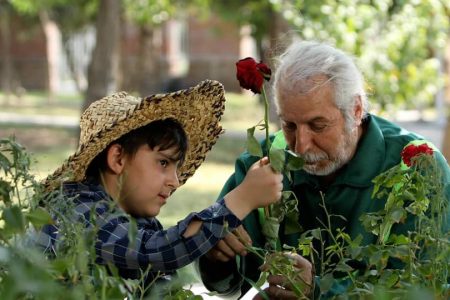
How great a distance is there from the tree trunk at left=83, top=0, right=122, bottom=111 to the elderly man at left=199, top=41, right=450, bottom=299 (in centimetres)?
1133

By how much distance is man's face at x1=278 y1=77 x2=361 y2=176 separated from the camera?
3115mm

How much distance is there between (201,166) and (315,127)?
31.0ft

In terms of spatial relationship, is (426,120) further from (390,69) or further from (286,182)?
(286,182)

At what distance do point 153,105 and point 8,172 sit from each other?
3.08 feet

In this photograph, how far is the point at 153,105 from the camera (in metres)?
2.77

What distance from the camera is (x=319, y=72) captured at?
317 centimetres

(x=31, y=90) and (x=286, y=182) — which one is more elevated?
(x=286, y=182)

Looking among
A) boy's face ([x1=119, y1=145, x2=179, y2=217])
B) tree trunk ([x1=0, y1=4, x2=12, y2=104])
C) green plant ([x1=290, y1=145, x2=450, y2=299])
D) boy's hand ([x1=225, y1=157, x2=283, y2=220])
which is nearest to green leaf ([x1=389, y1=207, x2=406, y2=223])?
green plant ([x1=290, y1=145, x2=450, y2=299])

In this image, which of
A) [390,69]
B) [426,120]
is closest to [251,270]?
[390,69]

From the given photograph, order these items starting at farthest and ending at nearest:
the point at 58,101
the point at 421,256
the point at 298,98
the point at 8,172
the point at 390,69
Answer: the point at 58,101 < the point at 390,69 < the point at 298,98 < the point at 421,256 < the point at 8,172

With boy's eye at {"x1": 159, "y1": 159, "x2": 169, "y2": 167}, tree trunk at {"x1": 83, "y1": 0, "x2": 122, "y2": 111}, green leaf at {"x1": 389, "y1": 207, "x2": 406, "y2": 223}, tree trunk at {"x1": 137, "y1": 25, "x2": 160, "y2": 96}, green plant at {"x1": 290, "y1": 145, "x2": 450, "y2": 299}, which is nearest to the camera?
green plant at {"x1": 290, "y1": 145, "x2": 450, "y2": 299}

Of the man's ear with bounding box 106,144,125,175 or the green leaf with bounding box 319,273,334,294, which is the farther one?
the man's ear with bounding box 106,144,125,175

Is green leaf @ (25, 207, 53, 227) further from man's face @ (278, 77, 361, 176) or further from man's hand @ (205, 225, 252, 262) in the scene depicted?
man's face @ (278, 77, 361, 176)

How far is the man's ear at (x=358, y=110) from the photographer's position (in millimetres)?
3281
